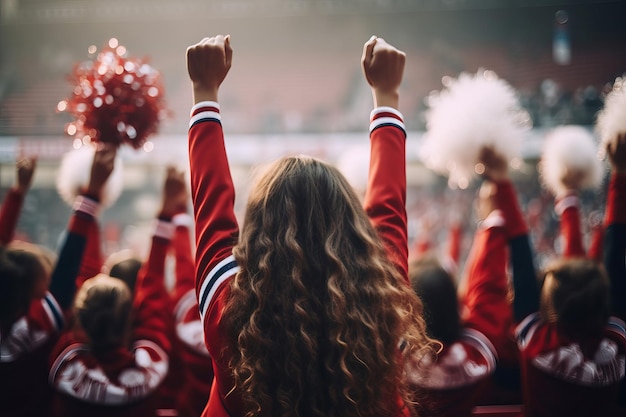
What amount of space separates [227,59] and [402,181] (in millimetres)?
420

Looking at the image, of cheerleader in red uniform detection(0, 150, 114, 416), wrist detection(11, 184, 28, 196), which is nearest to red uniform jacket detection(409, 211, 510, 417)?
cheerleader in red uniform detection(0, 150, 114, 416)

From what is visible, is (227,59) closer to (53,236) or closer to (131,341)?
(131,341)

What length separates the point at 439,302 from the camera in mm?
1512

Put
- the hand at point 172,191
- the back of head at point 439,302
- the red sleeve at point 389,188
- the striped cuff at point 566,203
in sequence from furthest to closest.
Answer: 1. the striped cuff at point 566,203
2. the hand at point 172,191
3. the back of head at point 439,302
4. the red sleeve at point 389,188

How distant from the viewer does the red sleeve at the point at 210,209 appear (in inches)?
35.1

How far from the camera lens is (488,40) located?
42.2 feet

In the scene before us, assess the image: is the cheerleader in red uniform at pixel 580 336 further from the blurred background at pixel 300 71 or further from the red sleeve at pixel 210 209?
the blurred background at pixel 300 71

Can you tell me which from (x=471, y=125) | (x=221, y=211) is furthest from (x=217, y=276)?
(x=471, y=125)

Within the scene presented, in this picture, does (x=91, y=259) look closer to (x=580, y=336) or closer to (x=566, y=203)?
(x=580, y=336)

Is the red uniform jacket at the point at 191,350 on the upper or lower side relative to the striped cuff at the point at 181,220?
lower

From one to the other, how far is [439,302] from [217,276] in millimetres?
830

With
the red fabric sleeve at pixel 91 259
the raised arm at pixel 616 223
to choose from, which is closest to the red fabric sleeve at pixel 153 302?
the red fabric sleeve at pixel 91 259

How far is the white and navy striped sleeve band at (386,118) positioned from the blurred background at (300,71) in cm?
836

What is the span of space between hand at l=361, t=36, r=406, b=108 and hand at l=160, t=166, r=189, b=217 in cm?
94
